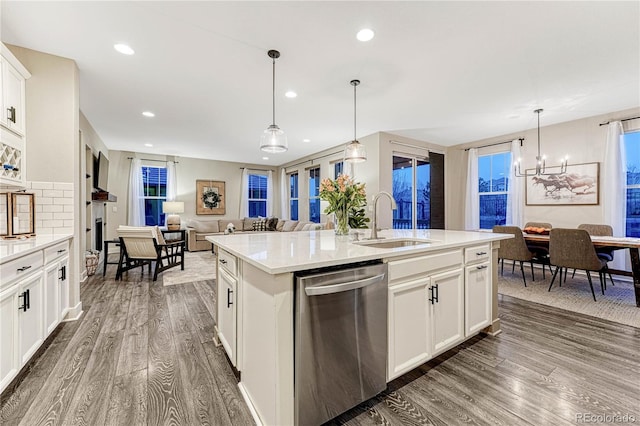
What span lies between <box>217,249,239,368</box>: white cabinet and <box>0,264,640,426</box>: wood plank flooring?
196mm

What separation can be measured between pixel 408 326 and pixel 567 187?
16.0ft

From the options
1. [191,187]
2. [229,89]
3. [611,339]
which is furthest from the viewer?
[191,187]

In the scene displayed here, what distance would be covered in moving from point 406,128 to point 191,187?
615 cm

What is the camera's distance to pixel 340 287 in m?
1.33

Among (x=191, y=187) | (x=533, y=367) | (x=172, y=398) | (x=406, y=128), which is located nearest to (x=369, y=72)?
(x=406, y=128)

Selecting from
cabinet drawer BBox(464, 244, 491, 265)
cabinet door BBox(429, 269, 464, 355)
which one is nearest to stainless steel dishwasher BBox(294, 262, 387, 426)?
cabinet door BBox(429, 269, 464, 355)

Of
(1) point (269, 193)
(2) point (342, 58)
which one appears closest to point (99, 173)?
(1) point (269, 193)

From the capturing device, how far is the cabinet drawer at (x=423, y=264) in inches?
64.7

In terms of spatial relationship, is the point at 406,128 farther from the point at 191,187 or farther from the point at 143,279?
the point at 191,187

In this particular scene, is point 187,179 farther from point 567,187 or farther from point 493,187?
point 567,187

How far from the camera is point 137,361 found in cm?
201

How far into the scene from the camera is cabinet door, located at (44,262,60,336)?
213 cm

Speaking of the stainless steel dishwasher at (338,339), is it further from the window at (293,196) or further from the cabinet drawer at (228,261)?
the window at (293,196)

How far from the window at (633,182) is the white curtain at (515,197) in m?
1.35
